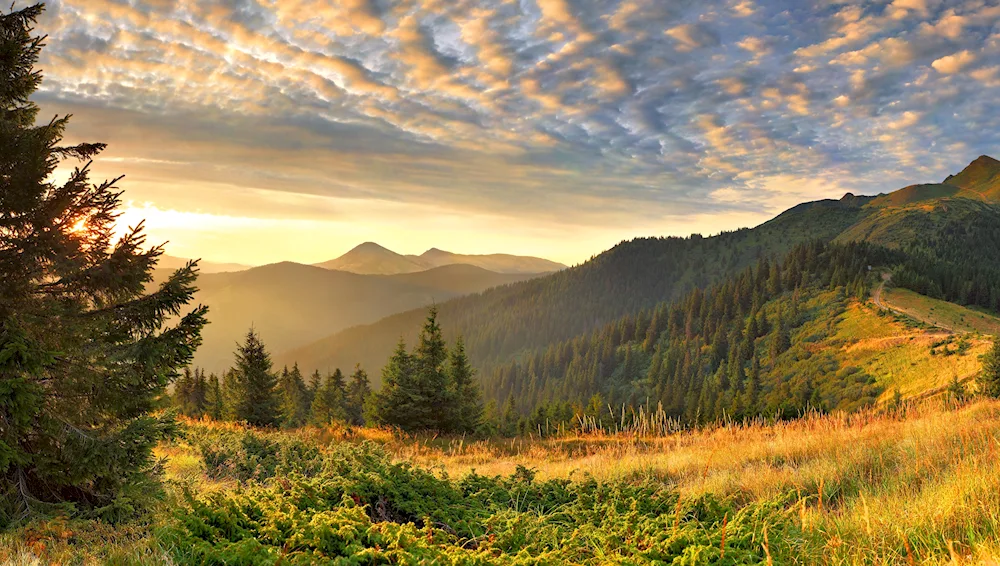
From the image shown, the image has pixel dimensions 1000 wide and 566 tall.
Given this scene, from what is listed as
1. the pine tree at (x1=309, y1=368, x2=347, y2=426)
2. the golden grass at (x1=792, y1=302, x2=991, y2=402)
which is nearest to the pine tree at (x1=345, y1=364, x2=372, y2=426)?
the pine tree at (x1=309, y1=368, x2=347, y2=426)

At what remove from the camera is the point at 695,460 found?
27.1 ft

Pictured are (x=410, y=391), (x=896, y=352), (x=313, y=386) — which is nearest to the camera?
(x=410, y=391)

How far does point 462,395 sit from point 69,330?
2404 centimetres

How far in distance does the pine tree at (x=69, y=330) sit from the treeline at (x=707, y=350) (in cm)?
7810

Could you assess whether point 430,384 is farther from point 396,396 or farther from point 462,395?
point 462,395

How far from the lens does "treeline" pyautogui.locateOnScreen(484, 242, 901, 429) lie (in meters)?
110

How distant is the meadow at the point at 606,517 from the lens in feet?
11.2

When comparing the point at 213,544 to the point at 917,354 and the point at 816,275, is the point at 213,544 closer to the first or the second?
the point at 917,354

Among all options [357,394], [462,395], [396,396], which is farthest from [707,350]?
[396,396]

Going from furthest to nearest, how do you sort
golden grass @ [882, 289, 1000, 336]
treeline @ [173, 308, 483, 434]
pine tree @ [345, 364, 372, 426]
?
golden grass @ [882, 289, 1000, 336] → pine tree @ [345, 364, 372, 426] → treeline @ [173, 308, 483, 434]

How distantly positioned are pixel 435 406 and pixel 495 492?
21.2 metres

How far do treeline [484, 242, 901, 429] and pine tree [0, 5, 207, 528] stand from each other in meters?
78.1

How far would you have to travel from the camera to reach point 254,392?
96.7 feet

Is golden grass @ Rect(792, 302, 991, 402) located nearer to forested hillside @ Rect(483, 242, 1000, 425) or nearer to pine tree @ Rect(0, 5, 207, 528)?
forested hillside @ Rect(483, 242, 1000, 425)
